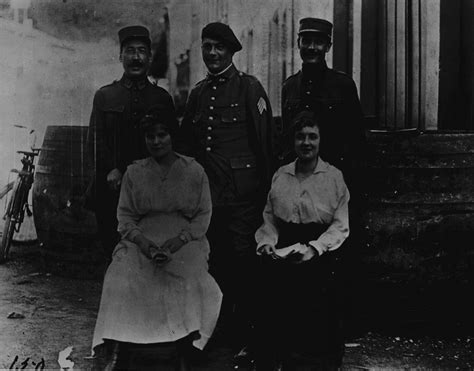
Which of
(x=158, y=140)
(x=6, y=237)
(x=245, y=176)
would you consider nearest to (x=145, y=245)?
(x=158, y=140)

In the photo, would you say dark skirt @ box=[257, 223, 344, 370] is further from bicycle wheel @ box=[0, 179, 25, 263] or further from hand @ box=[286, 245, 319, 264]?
bicycle wheel @ box=[0, 179, 25, 263]

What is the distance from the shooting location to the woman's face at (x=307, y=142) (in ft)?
11.9

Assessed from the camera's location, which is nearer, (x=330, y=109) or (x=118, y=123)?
(x=330, y=109)

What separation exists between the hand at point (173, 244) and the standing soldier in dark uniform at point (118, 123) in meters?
0.68

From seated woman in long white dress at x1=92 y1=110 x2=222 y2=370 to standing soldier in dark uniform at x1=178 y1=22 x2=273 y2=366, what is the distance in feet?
1.17

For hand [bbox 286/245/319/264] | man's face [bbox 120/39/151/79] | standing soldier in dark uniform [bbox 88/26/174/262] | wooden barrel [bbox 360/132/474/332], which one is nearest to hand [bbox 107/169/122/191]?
standing soldier in dark uniform [bbox 88/26/174/262]

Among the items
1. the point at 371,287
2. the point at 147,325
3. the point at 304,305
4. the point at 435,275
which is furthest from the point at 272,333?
the point at 435,275

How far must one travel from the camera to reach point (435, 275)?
13.8 feet

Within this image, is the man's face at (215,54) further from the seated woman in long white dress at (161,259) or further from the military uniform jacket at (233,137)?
the seated woman in long white dress at (161,259)

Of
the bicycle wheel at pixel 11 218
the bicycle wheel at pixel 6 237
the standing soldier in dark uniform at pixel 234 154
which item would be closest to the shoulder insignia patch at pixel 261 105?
the standing soldier in dark uniform at pixel 234 154

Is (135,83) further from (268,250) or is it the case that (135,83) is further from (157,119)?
(268,250)

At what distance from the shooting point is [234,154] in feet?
13.3

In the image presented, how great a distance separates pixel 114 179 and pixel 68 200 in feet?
6.20

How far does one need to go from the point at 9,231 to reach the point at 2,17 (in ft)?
8.16
